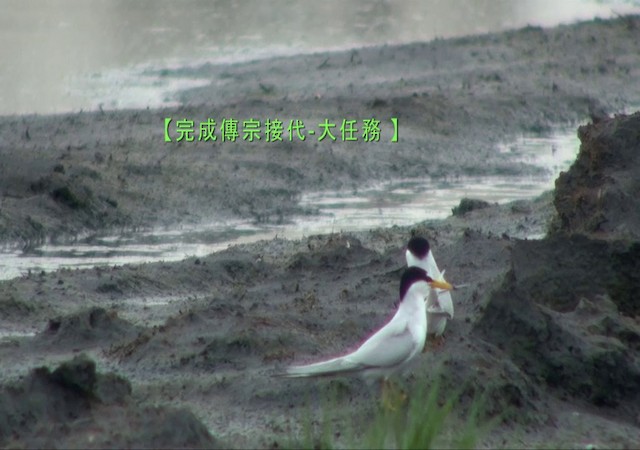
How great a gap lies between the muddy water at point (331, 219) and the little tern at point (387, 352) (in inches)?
168

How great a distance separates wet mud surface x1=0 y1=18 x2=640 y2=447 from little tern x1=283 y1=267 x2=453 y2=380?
0.66 ft

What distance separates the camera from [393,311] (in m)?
7.30

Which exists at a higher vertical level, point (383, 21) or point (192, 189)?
point (383, 21)

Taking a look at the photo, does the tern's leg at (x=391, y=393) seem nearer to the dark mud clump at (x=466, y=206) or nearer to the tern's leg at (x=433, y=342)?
the tern's leg at (x=433, y=342)

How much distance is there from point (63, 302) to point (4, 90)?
9788 millimetres

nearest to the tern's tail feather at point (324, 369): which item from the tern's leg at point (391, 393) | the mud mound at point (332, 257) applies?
the tern's leg at point (391, 393)

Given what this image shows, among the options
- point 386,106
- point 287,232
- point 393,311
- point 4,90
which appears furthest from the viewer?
point 4,90

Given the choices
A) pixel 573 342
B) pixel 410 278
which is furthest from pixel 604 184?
pixel 410 278

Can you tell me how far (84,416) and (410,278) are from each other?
1.55 meters

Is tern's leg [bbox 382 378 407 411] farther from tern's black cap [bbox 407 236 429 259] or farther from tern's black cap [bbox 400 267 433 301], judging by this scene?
tern's black cap [bbox 407 236 429 259]

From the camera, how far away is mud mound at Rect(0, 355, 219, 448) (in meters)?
4.82

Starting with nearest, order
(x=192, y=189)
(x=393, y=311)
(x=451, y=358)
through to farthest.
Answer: (x=451, y=358) < (x=393, y=311) < (x=192, y=189)

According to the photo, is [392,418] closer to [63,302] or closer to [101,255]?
[63,302]

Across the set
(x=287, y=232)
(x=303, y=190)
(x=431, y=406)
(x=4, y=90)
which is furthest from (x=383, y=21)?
(x=431, y=406)
